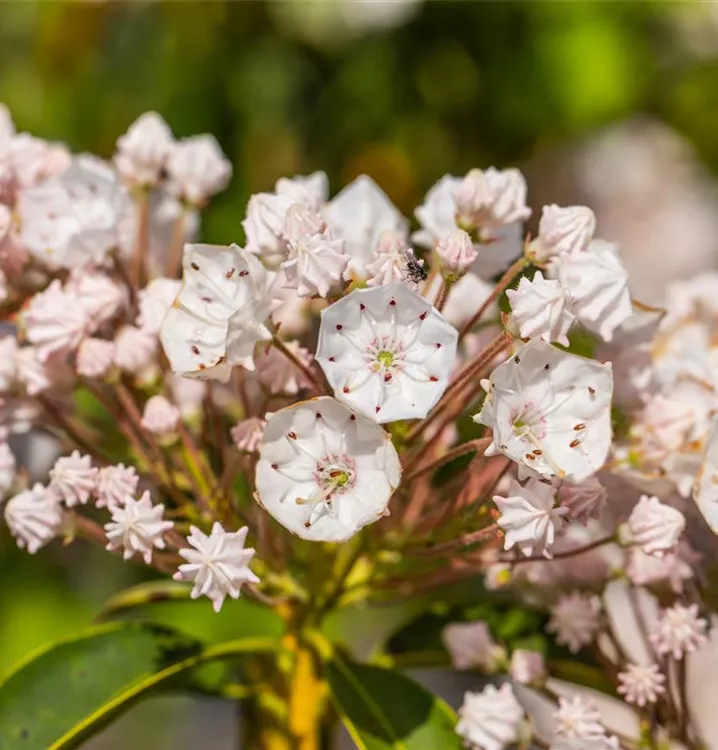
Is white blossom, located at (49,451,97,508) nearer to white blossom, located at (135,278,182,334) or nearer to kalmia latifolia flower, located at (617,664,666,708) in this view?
white blossom, located at (135,278,182,334)

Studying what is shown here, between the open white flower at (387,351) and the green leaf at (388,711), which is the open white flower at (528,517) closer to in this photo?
the open white flower at (387,351)

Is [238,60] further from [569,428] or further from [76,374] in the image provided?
[569,428]

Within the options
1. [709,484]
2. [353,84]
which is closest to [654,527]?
[709,484]

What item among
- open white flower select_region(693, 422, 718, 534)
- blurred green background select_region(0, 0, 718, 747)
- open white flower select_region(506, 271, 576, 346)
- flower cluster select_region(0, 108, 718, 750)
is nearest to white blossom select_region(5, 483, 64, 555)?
flower cluster select_region(0, 108, 718, 750)

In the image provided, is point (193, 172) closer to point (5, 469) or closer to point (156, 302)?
point (156, 302)

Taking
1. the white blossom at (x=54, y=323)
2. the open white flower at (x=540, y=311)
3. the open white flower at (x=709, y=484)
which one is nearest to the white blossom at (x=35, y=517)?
the white blossom at (x=54, y=323)

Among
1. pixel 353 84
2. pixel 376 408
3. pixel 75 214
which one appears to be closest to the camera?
pixel 376 408

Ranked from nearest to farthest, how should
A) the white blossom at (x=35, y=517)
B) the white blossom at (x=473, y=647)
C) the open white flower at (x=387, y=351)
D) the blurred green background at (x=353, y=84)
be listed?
the open white flower at (x=387, y=351) < the white blossom at (x=35, y=517) < the white blossom at (x=473, y=647) < the blurred green background at (x=353, y=84)
